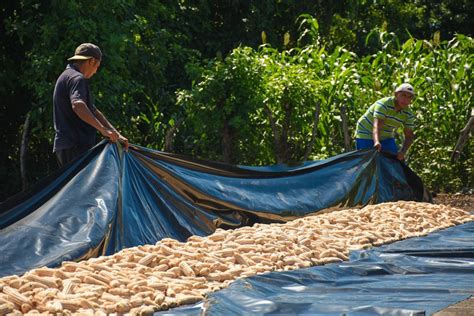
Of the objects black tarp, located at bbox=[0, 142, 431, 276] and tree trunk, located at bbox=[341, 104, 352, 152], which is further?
tree trunk, located at bbox=[341, 104, 352, 152]

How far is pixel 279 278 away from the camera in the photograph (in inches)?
173

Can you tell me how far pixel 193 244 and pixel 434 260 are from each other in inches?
55.8

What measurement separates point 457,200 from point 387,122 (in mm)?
1870

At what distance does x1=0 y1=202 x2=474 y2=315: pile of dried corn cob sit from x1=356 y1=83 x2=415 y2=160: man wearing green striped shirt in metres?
1.86

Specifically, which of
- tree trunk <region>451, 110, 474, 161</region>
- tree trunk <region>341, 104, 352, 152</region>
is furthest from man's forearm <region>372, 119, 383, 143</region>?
tree trunk <region>451, 110, 474, 161</region>

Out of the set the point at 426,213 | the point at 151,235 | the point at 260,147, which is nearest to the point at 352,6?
the point at 260,147

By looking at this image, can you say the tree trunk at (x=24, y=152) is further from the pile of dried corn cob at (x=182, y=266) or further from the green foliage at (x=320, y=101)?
the pile of dried corn cob at (x=182, y=266)

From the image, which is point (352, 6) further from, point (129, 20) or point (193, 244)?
point (193, 244)

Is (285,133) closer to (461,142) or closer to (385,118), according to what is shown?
(385,118)

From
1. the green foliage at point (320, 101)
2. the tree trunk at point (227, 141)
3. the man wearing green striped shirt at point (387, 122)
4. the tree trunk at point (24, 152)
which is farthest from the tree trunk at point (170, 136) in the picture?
the man wearing green striped shirt at point (387, 122)

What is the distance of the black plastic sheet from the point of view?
12.2ft

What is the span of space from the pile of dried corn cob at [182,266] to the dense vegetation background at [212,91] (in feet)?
9.96

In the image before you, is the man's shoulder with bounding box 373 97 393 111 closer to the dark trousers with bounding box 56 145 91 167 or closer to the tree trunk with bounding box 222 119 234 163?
the tree trunk with bounding box 222 119 234 163

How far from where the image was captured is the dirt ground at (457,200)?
30.4 feet
